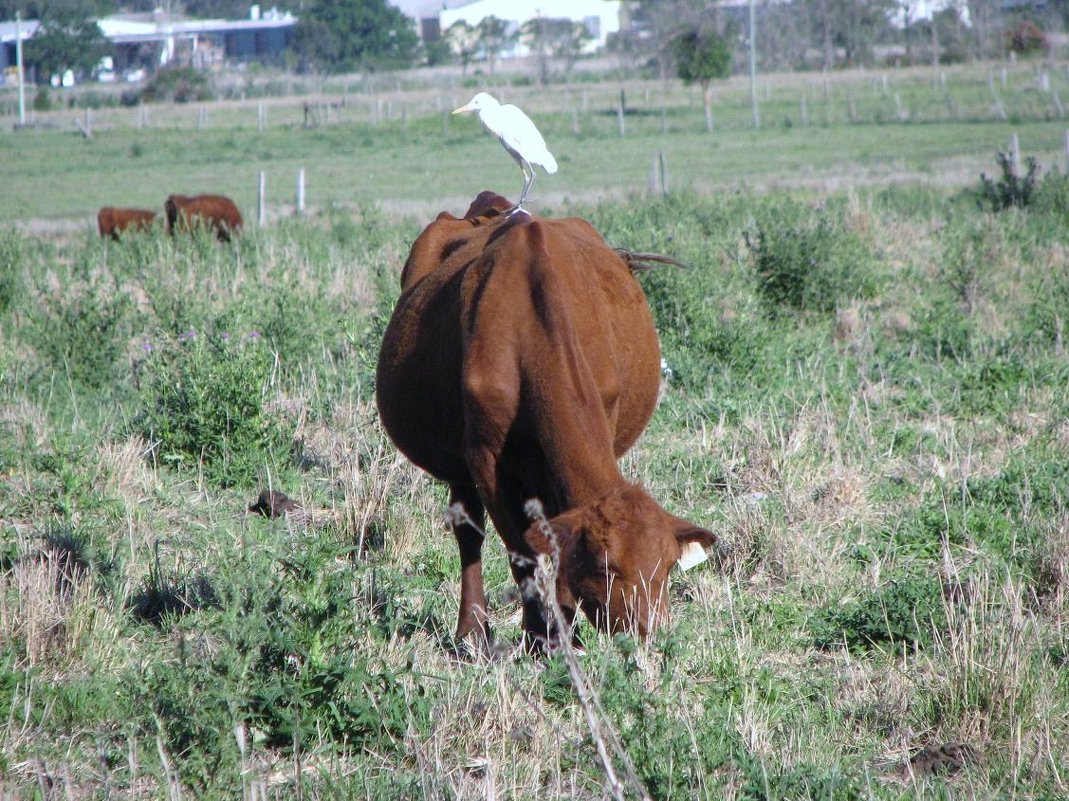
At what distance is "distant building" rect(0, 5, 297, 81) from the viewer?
9188 centimetres

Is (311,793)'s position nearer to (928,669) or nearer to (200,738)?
(200,738)

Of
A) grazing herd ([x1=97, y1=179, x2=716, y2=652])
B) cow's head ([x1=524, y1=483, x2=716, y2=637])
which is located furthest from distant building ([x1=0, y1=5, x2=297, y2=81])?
cow's head ([x1=524, y1=483, x2=716, y2=637])

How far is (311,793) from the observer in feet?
11.3

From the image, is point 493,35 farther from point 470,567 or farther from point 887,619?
point 887,619

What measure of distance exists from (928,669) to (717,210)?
10.9m

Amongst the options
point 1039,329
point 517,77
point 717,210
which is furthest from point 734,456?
point 517,77

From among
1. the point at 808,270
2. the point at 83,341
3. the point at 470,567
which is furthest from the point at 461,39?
the point at 470,567

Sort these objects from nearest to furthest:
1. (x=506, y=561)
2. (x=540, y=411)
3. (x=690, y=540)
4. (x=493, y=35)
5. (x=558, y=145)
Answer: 1. (x=690, y=540)
2. (x=540, y=411)
3. (x=506, y=561)
4. (x=558, y=145)
5. (x=493, y=35)

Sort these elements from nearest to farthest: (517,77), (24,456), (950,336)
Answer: (24,456) < (950,336) < (517,77)

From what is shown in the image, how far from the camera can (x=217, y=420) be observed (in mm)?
7000

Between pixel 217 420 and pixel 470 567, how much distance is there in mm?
2645

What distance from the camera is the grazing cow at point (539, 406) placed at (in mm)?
3705

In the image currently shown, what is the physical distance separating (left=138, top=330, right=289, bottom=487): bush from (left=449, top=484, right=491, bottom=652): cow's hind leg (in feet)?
6.97

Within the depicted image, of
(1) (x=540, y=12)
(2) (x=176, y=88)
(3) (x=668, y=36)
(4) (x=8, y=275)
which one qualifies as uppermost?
(1) (x=540, y=12)
